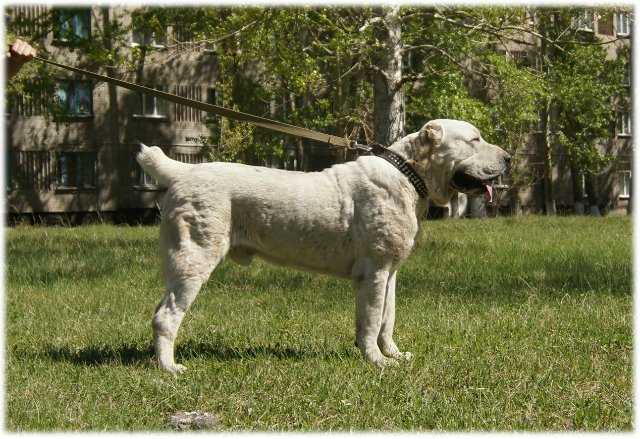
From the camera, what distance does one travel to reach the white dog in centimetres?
595

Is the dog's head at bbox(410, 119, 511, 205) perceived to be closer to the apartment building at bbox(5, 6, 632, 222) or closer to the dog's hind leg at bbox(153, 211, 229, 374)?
the dog's hind leg at bbox(153, 211, 229, 374)

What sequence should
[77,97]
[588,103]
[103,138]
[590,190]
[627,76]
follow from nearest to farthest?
[588,103], [77,97], [103,138], [627,76], [590,190]

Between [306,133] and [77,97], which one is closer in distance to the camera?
[306,133]

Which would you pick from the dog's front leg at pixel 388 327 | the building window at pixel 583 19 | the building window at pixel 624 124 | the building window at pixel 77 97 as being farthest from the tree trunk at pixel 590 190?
the dog's front leg at pixel 388 327

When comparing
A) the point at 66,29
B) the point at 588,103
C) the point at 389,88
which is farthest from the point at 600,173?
the point at 389,88

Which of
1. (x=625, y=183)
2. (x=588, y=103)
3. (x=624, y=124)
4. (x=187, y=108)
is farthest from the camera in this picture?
(x=625, y=183)

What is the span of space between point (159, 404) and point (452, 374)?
184 cm

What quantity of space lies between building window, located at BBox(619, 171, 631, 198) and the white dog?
140 ft

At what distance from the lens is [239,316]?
8109mm

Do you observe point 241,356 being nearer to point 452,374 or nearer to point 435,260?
point 452,374

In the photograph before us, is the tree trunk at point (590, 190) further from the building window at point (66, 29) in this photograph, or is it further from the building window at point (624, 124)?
the building window at point (66, 29)

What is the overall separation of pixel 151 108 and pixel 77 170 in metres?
3.90

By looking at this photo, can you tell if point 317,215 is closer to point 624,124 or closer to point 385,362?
point 385,362

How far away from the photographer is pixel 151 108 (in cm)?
3675
